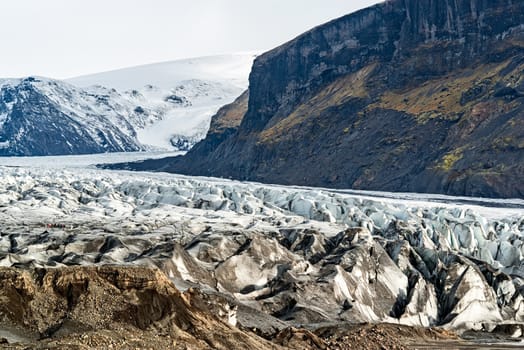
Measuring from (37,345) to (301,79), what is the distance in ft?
385

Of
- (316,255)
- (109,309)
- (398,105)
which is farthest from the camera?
(398,105)

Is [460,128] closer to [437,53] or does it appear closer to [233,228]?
[437,53]

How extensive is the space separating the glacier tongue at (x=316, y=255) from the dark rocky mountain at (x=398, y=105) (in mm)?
35014

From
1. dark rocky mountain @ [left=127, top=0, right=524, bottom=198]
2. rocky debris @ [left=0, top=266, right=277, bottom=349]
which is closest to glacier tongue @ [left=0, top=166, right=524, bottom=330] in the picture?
rocky debris @ [left=0, top=266, right=277, bottom=349]

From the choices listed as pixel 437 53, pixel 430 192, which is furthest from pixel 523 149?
pixel 437 53

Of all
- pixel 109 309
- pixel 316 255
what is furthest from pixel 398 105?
pixel 109 309

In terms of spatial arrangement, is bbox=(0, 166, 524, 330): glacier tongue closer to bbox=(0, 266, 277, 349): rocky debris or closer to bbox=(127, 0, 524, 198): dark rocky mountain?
bbox=(0, 266, 277, 349): rocky debris

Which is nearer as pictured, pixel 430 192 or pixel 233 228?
pixel 233 228

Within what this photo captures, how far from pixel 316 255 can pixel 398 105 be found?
68.0 meters

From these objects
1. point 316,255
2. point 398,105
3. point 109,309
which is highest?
point 109,309

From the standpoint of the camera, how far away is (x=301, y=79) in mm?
132250

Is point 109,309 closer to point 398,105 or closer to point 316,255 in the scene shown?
point 316,255

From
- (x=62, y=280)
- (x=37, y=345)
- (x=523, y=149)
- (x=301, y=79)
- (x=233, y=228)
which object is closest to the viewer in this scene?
(x=37, y=345)

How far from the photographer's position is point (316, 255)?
39469 mm
